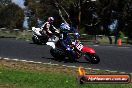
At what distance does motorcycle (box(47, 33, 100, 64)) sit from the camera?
19.8m

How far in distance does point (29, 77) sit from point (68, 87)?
1.91 meters

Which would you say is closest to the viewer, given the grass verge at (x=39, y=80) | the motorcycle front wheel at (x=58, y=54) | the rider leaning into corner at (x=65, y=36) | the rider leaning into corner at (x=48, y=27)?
the grass verge at (x=39, y=80)

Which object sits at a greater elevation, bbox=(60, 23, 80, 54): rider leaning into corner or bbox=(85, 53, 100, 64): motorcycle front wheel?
bbox=(60, 23, 80, 54): rider leaning into corner

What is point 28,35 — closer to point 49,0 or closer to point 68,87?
point 49,0

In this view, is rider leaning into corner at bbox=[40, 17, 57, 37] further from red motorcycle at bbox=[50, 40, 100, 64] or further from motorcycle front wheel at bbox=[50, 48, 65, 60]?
red motorcycle at bbox=[50, 40, 100, 64]

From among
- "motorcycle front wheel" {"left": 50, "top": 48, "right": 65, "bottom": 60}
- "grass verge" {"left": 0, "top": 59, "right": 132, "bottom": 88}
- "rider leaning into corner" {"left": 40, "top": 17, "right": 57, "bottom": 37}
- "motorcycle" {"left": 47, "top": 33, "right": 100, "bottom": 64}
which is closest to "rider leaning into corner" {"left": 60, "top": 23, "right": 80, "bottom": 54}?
"motorcycle" {"left": 47, "top": 33, "right": 100, "bottom": 64}

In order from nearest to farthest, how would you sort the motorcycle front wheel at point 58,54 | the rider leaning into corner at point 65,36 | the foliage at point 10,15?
the rider leaning into corner at point 65,36, the motorcycle front wheel at point 58,54, the foliage at point 10,15

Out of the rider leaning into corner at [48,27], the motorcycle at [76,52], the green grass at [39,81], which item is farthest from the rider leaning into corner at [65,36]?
the green grass at [39,81]

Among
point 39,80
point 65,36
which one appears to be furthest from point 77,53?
point 39,80

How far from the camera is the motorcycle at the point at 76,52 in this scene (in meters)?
19.8

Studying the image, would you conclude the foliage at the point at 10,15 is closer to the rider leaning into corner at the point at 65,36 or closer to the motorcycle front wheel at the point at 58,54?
the motorcycle front wheel at the point at 58,54

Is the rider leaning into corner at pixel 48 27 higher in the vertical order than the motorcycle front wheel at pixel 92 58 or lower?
higher

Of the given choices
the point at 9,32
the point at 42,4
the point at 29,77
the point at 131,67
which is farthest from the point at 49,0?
the point at 29,77

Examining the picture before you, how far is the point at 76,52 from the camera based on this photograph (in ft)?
66.1
